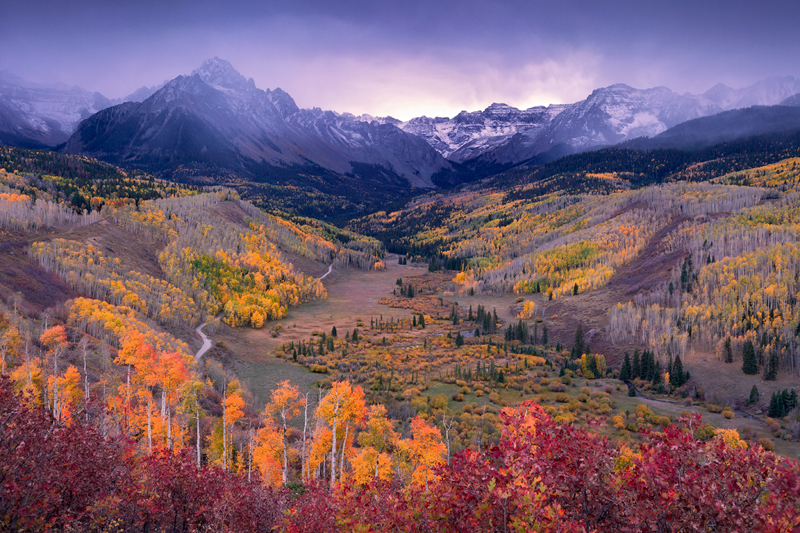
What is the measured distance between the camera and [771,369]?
215ft

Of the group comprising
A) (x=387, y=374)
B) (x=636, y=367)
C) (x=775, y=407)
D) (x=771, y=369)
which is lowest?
(x=387, y=374)

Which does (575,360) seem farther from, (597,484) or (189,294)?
(189,294)

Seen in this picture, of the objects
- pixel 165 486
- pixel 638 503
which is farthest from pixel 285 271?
pixel 638 503

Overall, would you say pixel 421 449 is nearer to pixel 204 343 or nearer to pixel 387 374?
pixel 387 374

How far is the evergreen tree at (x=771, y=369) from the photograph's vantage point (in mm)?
65375

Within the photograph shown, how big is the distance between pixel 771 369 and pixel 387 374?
63.5m

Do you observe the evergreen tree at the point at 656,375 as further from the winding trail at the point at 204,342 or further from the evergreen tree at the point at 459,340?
the winding trail at the point at 204,342

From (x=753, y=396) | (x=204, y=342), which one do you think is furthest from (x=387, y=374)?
(x=753, y=396)

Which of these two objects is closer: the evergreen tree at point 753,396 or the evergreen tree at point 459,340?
the evergreen tree at point 753,396

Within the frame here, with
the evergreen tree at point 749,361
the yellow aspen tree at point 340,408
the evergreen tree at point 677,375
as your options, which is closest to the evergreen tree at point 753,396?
the evergreen tree at point 749,361

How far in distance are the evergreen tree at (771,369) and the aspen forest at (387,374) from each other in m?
0.95

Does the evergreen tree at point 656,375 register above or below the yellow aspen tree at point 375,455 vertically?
below

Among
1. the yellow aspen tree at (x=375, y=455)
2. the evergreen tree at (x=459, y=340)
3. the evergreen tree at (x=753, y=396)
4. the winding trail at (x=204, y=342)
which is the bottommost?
the evergreen tree at (x=459, y=340)

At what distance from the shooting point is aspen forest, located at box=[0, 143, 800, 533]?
9.89 m
